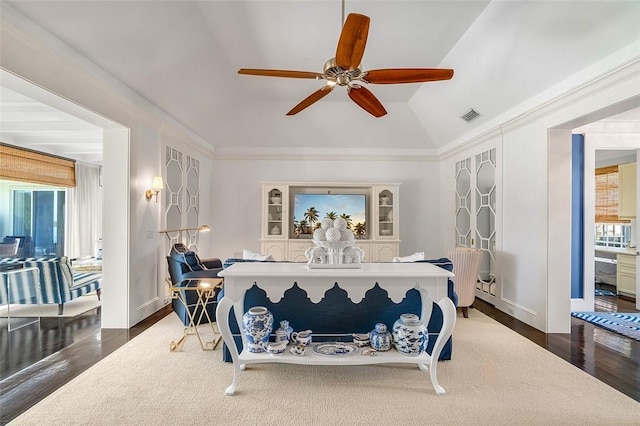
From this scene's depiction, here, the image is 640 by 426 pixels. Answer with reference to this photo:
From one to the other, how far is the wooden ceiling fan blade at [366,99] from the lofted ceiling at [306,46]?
0.88 metres

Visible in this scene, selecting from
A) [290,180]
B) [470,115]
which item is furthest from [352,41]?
[290,180]

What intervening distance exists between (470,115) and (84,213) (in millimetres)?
7793

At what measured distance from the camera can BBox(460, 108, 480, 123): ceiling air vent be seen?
4.47 m

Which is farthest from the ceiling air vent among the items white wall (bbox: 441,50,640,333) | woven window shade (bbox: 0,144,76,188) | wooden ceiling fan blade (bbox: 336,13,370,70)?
woven window shade (bbox: 0,144,76,188)

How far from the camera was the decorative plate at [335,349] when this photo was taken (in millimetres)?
2283

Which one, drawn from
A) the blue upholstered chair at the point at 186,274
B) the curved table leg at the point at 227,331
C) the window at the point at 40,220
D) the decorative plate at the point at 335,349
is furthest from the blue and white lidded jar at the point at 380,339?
the window at the point at 40,220

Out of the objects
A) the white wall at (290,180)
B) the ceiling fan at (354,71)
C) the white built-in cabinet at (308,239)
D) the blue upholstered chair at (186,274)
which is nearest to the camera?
the ceiling fan at (354,71)

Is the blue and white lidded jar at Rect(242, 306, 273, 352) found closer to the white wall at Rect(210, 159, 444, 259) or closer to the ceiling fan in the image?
the ceiling fan

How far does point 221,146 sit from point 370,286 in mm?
4915

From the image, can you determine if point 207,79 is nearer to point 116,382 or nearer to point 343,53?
point 343,53

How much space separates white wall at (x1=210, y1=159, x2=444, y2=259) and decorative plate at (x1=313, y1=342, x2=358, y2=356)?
415 cm

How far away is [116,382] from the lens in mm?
2363

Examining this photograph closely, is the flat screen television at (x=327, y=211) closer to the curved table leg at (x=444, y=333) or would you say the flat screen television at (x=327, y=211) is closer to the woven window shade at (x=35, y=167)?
the curved table leg at (x=444, y=333)

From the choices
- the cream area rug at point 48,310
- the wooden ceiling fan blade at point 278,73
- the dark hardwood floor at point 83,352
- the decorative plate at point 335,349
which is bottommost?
the cream area rug at point 48,310
